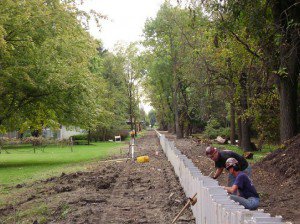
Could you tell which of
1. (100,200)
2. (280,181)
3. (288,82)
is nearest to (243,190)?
(100,200)

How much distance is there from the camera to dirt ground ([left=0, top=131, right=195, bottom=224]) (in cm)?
952

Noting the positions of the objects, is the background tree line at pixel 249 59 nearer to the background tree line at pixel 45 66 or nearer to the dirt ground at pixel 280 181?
the dirt ground at pixel 280 181

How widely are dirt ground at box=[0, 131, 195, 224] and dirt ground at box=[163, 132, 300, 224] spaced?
2.05m

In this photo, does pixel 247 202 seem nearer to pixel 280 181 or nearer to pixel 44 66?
pixel 280 181

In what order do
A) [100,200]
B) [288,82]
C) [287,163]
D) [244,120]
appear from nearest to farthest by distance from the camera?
[100,200] < [287,163] < [288,82] < [244,120]

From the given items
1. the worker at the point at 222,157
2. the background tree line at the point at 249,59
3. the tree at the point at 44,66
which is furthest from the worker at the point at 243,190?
the tree at the point at 44,66

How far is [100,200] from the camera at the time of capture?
1140cm

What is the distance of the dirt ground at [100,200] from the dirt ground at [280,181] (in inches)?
80.6

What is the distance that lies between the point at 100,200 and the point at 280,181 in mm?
5721

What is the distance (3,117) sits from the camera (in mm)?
24281

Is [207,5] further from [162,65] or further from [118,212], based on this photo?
[162,65]

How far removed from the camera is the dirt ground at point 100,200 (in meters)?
9.52

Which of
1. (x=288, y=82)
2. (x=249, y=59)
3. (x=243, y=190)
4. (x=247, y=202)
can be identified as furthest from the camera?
(x=249, y=59)

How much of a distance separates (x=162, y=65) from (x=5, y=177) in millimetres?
34979
